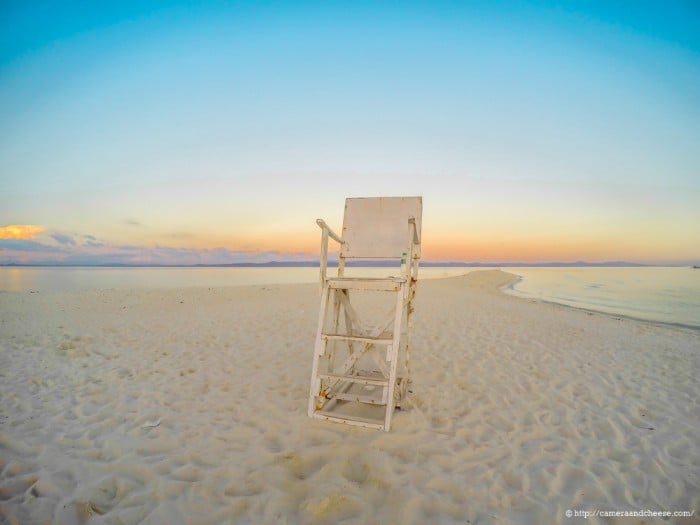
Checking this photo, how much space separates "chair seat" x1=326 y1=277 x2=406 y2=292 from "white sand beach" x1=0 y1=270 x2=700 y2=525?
4.99 feet

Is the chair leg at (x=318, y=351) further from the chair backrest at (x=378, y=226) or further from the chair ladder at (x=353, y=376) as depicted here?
the chair backrest at (x=378, y=226)

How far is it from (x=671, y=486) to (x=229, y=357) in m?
6.01

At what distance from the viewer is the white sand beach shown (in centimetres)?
254

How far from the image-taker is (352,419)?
3.66 metres

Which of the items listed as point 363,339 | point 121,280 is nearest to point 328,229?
point 363,339

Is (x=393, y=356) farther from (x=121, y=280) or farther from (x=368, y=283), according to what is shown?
(x=121, y=280)

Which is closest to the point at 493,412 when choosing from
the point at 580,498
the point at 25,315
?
the point at 580,498

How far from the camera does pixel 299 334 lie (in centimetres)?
814

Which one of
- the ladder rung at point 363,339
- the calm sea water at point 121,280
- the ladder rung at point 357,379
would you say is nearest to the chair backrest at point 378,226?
the ladder rung at point 363,339

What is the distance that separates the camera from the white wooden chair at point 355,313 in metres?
3.71

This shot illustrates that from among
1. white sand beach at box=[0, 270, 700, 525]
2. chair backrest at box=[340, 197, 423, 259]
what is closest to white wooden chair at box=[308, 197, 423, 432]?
chair backrest at box=[340, 197, 423, 259]

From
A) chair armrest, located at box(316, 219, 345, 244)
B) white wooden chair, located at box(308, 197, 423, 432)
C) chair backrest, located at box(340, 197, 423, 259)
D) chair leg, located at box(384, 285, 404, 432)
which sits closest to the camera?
chair leg, located at box(384, 285, 404, 432)

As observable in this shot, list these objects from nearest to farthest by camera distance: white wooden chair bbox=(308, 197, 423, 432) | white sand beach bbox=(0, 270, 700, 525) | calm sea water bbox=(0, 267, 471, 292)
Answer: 1. white sand beach bbox=(0, 270, 700, 525)
2. white wooden chair bbox=(308, 197, 423, 432)
3. calm sea water bbox=(0, 267, 471, 292)

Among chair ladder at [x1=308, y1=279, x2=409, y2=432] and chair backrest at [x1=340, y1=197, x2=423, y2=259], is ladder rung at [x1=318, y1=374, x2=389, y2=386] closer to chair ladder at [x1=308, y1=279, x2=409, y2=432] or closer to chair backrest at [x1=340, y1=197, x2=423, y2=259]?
chair ladder at [x1=308, y1=279, x2=409, y2=432]
